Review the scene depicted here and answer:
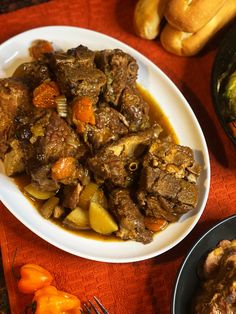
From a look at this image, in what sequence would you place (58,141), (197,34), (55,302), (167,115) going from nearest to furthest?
(55,302)
(58,141)
(167,115)
(197,34)

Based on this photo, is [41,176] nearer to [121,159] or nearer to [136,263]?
[121,159]

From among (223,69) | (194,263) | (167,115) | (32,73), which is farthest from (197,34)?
(194,263)

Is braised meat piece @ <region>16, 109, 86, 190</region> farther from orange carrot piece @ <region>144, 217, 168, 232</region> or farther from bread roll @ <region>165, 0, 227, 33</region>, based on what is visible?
bread roll @ <region>165, 0, 227, 33</region>

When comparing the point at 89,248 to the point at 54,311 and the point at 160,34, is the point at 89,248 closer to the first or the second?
the point at 54,311

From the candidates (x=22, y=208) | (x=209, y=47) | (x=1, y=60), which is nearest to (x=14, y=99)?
(x=1, y=60)

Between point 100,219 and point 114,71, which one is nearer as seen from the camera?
point 100,219

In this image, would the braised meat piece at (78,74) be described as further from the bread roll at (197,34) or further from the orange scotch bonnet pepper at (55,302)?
the orange scotch bonnet pepper at (55,302)
